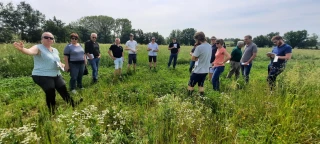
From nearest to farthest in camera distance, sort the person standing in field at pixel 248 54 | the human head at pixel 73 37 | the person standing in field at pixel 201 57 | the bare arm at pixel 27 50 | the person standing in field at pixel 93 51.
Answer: the bare arm at pixel 27 50
the person standing in field at pixel 201 57
the human head at pixel 73 37
the person standing in field at pixel 248 54
the person standing in field at pixel 93 51

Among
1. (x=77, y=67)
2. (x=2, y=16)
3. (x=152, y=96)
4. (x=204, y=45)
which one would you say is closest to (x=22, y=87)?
(x=77, y=67)

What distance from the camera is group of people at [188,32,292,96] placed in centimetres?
457

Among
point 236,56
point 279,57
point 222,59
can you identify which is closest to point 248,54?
point 236,56

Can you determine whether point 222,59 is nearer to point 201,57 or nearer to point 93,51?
point 201,57

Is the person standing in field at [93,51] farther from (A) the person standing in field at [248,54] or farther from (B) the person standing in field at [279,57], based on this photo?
(B) the person standing in field at [279,57]

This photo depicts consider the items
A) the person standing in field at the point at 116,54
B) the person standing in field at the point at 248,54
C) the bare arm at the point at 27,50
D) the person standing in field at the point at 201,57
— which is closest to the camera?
the bare arm at the point at 27,50

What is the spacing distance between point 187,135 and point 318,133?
6.37 feet

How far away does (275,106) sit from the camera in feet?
11.6

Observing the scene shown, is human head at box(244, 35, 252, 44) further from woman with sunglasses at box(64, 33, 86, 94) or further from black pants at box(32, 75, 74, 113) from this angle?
black pants at box(32, 75, 74, 113)

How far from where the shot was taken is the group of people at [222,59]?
15.0 ft

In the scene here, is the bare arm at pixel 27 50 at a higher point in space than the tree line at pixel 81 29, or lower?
lower

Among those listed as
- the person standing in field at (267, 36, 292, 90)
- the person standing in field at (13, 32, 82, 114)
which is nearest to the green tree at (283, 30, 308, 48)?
the person standing in field at (267, 36, 292, 90)

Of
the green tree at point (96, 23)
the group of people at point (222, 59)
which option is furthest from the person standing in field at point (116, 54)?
the green tree at point (96, 23)

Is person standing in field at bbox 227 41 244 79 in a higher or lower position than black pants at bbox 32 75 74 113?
higher
